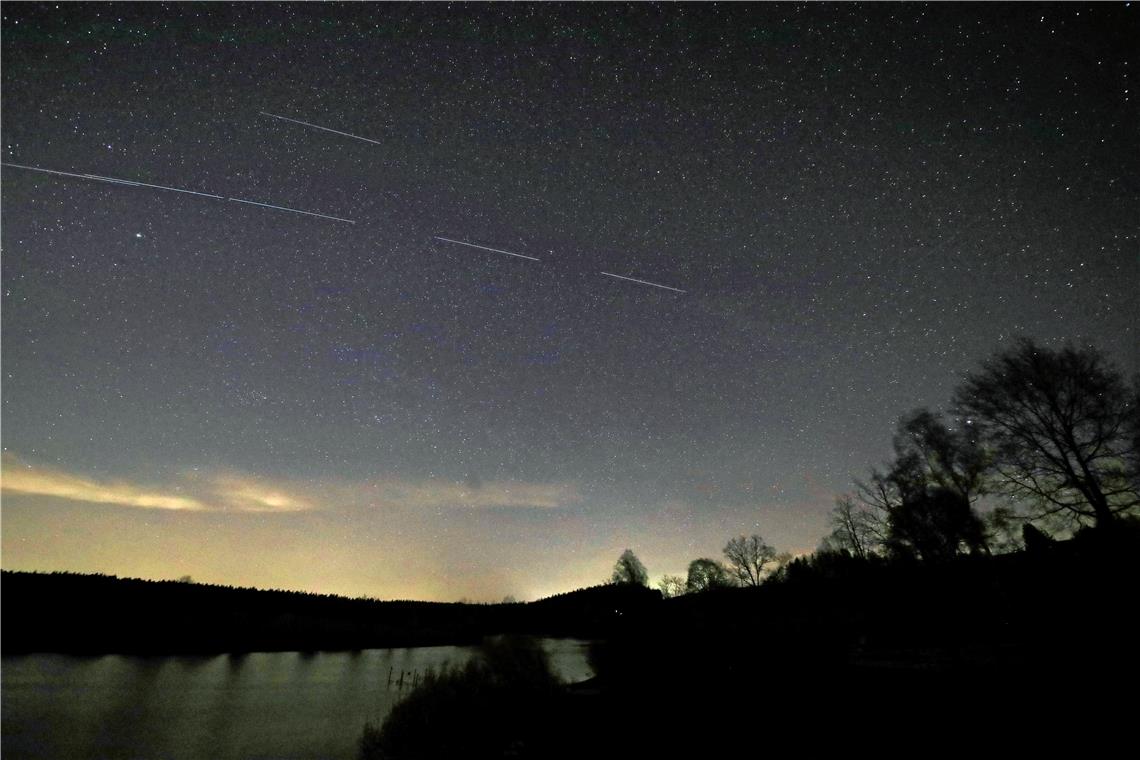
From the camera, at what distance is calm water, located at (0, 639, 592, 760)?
87.0 ft

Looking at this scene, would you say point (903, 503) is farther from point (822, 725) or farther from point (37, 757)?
point (37, 757)

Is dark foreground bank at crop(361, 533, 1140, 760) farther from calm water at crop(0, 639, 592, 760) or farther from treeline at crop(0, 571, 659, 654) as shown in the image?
treeline at crop(0, 571, 659, 654)

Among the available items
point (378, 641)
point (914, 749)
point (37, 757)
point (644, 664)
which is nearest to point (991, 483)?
point (644, 664)

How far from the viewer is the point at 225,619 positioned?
105875 mm

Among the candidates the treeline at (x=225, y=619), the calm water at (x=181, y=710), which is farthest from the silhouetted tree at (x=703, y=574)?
the calm water at (x=181, y=710)

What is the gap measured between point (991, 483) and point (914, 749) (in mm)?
19443

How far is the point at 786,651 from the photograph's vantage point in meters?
18.3

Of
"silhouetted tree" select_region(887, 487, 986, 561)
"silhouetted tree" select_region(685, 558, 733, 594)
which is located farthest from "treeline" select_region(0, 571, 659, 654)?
"silhouetted tree" select_region(887, 487, 986, 561)

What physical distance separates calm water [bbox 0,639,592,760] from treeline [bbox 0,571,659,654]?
26187 millimetres

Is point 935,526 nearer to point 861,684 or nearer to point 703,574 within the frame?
point 861,684

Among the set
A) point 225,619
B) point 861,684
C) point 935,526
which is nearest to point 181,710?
point 861,684

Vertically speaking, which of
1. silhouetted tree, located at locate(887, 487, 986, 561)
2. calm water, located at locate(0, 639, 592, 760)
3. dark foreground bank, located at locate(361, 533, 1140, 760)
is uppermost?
silhouetted tree, located at locate(887, 487, 986, 561)

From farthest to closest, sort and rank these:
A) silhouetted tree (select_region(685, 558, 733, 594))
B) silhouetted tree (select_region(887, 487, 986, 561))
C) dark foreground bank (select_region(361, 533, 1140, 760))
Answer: silhouetted tree (select_region(685, 558, 733, 594)) → silhouetted tree (select_region(887, 487, 986, 561)) → dark foreground bank (select_region(361, 533, 1140, 760))

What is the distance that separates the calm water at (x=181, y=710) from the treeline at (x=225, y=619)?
26.2 m
